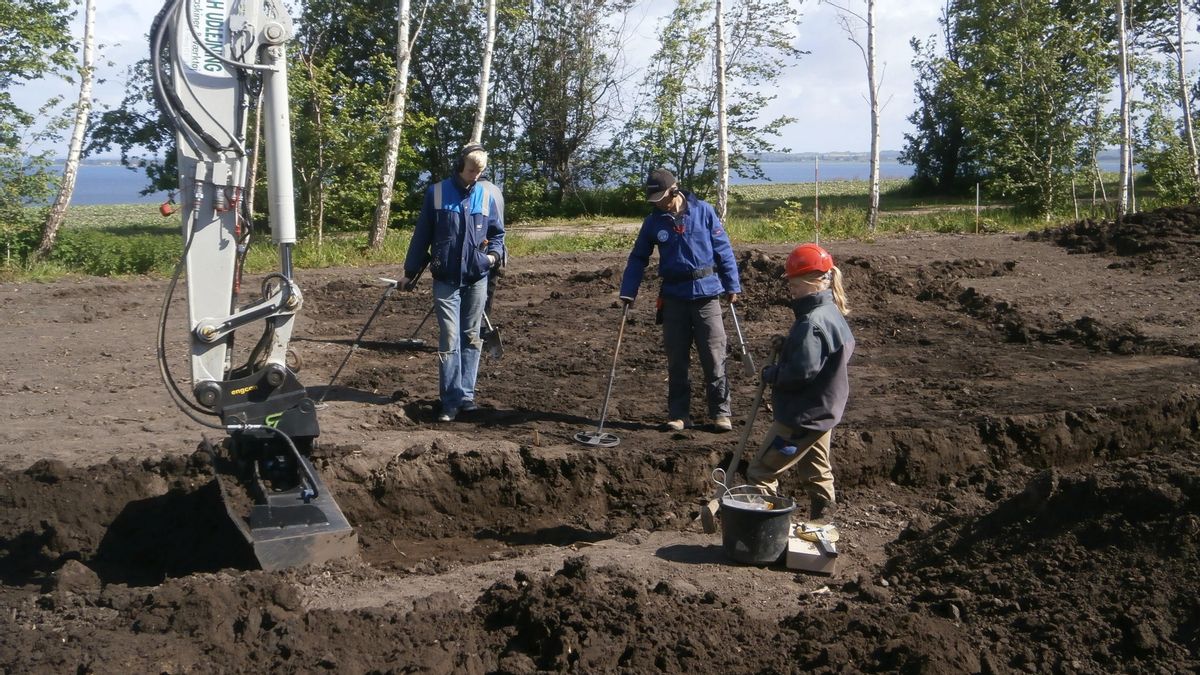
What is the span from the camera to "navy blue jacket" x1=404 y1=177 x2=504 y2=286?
795 cm

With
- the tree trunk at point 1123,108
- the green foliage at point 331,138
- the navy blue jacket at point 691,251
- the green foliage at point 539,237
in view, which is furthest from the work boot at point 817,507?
the tree trunk at point 1123,108

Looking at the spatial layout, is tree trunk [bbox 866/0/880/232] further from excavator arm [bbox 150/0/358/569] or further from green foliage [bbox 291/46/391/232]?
excavator arm [bbox 150/0/358/569]

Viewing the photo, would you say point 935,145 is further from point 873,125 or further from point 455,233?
point 455,233

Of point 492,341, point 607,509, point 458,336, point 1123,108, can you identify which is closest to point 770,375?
point 607,509

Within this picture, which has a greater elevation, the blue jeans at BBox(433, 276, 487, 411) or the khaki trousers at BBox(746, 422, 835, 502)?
the blue jeans at BBox(433, 276, 487, 411)

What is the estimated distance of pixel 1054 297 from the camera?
13.8m

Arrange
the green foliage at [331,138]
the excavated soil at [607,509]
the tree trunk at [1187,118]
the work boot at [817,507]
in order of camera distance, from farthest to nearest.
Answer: the tree trunk at [1187,118] < the green foliage at [331,138] < the work boot at [817,507] < the excavated soil at [607,509]

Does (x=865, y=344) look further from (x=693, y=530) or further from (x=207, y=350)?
(x=207, y=350)

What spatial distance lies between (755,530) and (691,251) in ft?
8.70

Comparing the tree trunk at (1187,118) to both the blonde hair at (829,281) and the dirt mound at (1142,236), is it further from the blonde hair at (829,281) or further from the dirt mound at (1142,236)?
the blonde hair at (829,281)

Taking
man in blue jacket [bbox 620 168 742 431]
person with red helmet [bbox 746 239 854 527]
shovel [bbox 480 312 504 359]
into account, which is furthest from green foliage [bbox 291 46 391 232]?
person with red helmet [bbox 746 239 854 527]

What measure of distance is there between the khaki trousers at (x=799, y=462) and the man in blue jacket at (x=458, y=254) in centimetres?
291

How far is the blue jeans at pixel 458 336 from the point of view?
316 inches

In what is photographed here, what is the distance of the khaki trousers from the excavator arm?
7.46 feet
